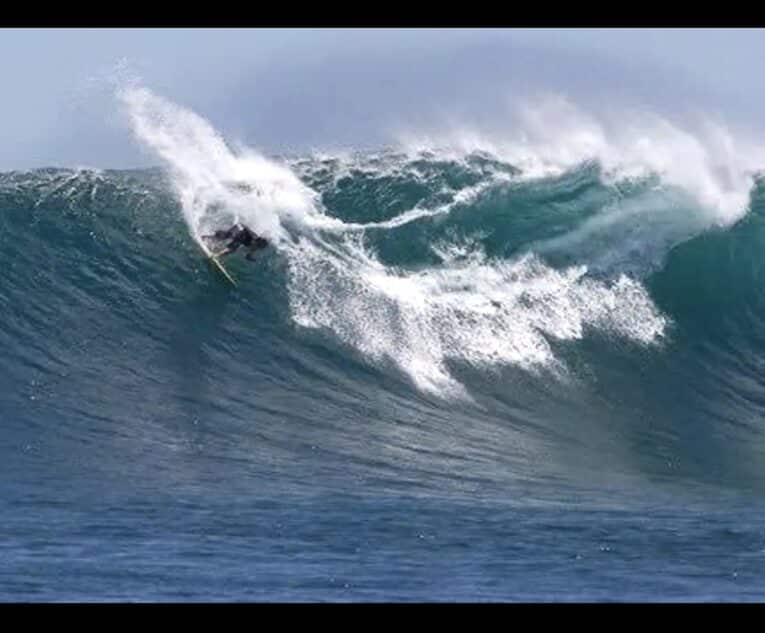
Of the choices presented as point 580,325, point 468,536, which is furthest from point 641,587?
point 580,325

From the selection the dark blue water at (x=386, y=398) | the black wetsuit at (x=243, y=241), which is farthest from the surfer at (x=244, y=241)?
the dark blue water at (x=386, y=398)

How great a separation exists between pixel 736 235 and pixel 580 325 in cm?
353

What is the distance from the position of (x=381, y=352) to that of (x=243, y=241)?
249 cm

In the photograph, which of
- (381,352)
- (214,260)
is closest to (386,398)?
(381,352)

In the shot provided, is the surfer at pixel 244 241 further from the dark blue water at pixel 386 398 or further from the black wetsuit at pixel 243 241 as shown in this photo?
the dark blue water at pixel 386 398

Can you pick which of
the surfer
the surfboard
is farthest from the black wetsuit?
the surfboard

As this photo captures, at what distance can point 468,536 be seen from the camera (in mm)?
15211

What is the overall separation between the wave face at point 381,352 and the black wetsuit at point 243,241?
10.6 inches

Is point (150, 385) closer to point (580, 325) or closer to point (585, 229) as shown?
point (580, 325)

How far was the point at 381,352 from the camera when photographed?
21734 millimetres

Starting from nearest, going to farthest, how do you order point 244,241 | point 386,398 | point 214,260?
point 386,398, point 214,260, point 244,241

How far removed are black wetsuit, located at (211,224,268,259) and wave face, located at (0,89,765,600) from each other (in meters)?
0.27

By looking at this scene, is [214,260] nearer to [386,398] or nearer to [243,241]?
[243,241]

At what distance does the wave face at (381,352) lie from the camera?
15984 millimetres
